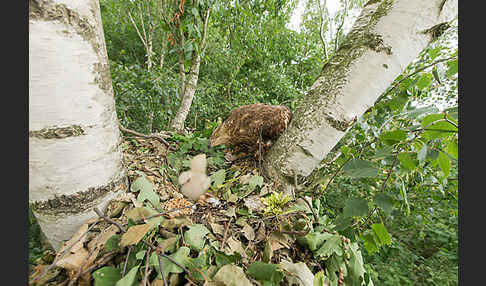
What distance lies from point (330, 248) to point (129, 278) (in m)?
0.45

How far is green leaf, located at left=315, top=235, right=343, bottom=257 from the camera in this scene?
1.57ft

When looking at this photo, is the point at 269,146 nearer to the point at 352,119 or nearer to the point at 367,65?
the point at 352,119

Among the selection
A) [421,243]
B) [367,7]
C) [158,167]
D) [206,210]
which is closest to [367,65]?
[367,7]

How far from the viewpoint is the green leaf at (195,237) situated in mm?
404

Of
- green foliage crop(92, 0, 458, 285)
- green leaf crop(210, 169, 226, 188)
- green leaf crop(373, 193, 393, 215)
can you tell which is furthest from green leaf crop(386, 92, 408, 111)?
green leaf crop(210, 169, 226, 188)

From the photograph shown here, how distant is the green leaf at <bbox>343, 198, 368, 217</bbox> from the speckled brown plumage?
1.28ft

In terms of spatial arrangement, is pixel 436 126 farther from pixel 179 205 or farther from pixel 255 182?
pixel 179 205

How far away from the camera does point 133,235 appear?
0.34 m

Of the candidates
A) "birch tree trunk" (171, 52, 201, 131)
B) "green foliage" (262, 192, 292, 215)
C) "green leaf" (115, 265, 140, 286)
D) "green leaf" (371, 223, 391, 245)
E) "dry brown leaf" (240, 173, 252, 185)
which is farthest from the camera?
"birch tree trunk" (171, 52, 201, 131)

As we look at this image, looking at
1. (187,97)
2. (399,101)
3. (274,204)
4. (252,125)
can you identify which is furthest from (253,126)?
(187,97)

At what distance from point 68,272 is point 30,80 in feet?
1.21

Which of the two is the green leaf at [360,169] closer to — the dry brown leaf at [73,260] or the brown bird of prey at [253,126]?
the brown bird of prey at [253,126]

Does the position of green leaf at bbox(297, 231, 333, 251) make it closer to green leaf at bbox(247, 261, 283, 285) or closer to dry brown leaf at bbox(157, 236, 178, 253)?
green leaf at bbox(247, 261, 283, 285)

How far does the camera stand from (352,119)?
0.57m
